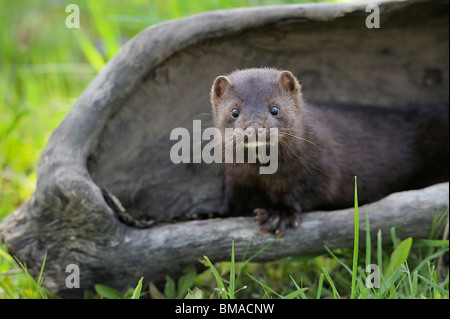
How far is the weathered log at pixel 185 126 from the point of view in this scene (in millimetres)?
3082

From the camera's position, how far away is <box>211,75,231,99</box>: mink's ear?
3.07 m

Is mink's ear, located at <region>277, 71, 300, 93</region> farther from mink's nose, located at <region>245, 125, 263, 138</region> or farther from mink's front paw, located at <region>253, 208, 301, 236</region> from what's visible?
mink's front paw, located at <region>253, 208, 301, 236</region>

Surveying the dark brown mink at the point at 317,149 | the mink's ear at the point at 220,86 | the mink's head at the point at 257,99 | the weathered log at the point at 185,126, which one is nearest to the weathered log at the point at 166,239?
the weathered log at the point at 185,126

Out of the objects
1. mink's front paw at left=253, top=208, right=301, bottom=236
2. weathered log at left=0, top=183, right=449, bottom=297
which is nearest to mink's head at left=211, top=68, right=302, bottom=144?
mink's front paw at left=253, top=208, right=301, bottom=236

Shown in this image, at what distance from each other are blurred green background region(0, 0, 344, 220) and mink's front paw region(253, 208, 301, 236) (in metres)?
2.10

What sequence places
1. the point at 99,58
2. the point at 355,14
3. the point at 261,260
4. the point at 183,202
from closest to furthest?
the point at 261,260 < the point at 355,14 < the point at 183,202 < the point at 99,58

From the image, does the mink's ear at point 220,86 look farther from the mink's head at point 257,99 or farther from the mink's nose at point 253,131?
the mink's nose at point 253,131

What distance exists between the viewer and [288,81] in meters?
3.10

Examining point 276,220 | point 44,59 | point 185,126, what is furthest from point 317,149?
point 44,59

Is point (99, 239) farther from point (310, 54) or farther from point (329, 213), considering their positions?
point (310, 54)

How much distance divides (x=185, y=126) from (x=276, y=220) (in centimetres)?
107
